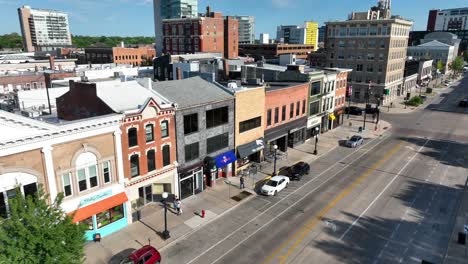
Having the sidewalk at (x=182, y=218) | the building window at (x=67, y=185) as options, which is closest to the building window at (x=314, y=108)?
the sidewalk at (x=182, y=218)

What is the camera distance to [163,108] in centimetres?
2764

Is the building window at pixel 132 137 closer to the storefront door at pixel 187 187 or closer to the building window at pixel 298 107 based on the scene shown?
the storefront door at pixel 187 187

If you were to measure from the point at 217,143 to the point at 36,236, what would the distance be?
21.3m

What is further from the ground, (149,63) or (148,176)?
(149,63)

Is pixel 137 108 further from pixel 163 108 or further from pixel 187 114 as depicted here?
pixel 187 114

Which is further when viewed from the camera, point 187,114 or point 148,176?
point 187,114

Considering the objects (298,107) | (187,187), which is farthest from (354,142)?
(187,187)

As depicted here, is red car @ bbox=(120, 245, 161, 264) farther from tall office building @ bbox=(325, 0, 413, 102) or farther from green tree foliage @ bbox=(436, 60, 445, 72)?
green tree foliage @ bbox=(436, 60, 445, 72)

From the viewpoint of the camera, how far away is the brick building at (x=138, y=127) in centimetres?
2605

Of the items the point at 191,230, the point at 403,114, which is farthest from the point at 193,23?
the point at 191,230

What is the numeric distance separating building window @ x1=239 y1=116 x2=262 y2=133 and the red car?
18.8 metres

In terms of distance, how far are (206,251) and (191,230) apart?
3.13 metres

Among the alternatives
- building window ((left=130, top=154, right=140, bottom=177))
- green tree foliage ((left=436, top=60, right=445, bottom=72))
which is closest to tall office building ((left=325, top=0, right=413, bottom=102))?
green tree foliage ((left=436, top=60, right=445, bottom=72))

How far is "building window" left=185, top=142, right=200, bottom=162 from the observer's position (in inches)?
1230
